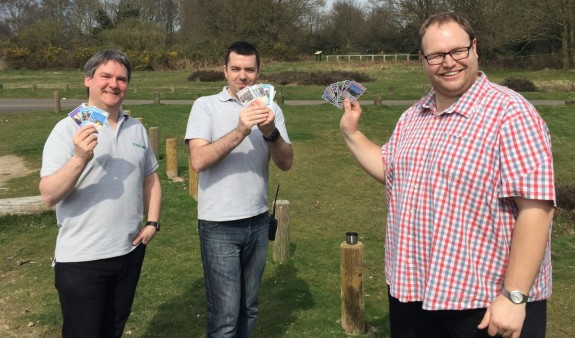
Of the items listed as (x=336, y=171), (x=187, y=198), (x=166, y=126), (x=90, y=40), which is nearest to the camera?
(x=187, y=198)

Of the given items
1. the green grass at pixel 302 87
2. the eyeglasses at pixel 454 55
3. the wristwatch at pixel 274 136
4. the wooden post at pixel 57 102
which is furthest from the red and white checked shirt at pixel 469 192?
the green grass at pixel 302 87

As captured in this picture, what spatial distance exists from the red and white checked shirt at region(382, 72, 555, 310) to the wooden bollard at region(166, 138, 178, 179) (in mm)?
7936

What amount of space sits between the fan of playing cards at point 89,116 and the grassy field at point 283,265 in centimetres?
239

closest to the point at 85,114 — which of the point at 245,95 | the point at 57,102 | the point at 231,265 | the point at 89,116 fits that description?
the point at 89,116

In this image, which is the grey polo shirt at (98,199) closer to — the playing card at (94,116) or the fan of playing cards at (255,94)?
the playing card at (94,116)

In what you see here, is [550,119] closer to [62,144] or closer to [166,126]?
[166,126]

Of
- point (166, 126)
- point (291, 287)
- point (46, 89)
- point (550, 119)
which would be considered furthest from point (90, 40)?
point (291, 287)

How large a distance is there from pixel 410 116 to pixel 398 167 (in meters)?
0.27

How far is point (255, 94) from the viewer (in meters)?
3.06

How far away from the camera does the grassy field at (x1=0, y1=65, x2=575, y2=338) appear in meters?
4.70

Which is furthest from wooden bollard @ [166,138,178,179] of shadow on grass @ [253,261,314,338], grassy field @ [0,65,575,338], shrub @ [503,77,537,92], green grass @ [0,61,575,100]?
shrub @ [503,77,537,92]

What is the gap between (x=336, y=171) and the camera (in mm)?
11328

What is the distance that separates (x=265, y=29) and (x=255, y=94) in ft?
151

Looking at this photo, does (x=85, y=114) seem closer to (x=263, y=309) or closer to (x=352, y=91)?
(x=352, y=91)
